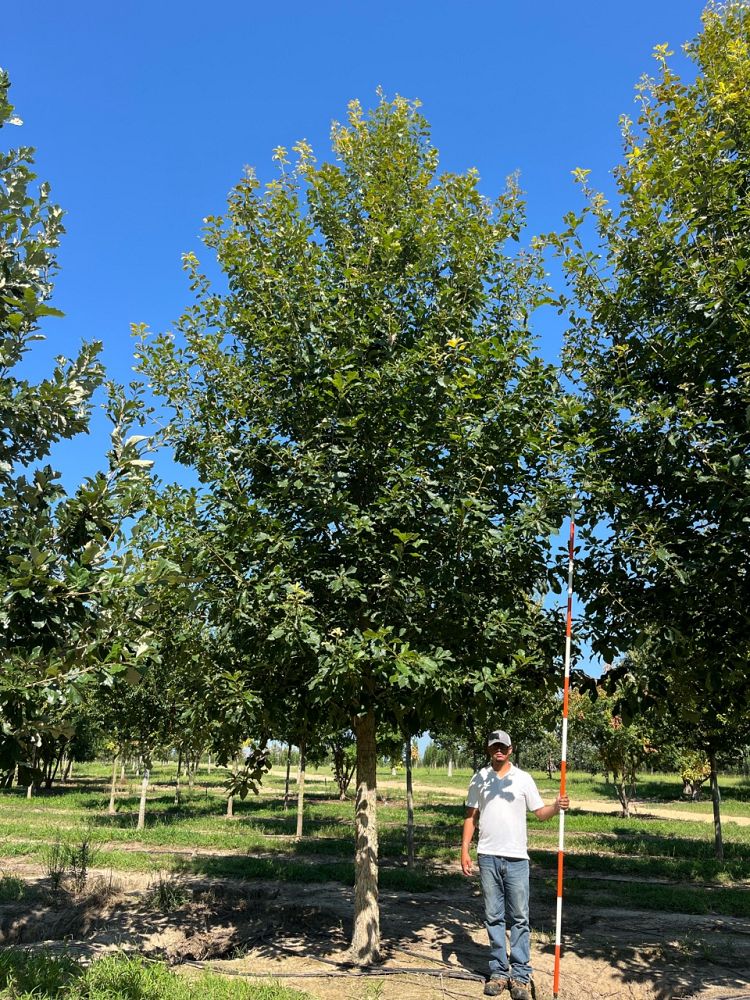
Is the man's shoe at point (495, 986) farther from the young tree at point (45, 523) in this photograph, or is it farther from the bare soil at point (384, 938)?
the young tree at point (45, 523)

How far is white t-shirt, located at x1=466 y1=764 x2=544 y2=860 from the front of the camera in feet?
22.3

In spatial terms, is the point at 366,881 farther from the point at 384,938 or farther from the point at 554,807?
the point at 554,807

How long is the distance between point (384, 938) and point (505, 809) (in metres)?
3.94

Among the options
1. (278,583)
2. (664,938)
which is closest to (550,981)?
(664,938)

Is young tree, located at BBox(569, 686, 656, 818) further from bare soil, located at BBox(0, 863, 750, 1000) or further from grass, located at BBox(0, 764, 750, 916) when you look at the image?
bare soil, located at BBox(0, 863, 750, 1000)

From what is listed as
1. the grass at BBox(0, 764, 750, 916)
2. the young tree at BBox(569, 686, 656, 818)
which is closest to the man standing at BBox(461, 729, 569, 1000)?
the grass at BBox(0, 764, 750, 916)

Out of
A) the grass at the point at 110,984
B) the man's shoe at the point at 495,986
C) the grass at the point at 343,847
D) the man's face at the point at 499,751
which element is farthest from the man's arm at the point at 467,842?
the grass at the point at 343,847

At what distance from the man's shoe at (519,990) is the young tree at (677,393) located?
3044 mm

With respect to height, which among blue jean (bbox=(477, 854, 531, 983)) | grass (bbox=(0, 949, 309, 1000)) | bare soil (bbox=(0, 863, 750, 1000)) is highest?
blue jean (bbox=(477, 854, 531, 983))

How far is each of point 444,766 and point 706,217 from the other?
404 ft

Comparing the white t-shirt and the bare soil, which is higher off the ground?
the white t-shirt

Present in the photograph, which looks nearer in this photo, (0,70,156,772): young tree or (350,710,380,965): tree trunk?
(0,70,156,772): young tree

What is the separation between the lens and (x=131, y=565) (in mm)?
4875

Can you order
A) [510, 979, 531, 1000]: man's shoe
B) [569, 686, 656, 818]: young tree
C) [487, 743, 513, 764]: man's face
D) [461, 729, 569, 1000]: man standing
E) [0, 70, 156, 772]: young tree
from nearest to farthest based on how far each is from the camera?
[0, 70, 156, 772]: young tree < [510, 979, 531, 1000]: man's shoe < [461, 729, 569, 1000]: man standing < [487, 743, 513, 764]: man's face < [569, 686, 656, 818]: young tree
